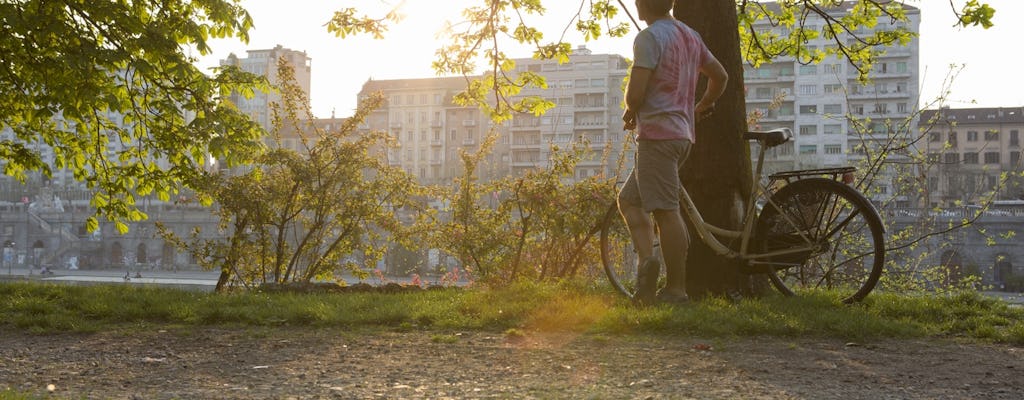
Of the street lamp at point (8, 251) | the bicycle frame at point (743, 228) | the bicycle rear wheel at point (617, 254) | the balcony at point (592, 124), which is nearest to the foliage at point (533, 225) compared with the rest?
the bicycle rear wheel at point (617, 254)

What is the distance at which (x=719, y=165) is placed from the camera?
6.02m

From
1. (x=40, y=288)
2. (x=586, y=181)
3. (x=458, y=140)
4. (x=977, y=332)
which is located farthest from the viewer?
(x=458, y=140)

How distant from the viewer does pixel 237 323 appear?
559 cm

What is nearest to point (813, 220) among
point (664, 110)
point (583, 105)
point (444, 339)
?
point (664, 110)

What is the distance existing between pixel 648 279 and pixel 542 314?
666 mm

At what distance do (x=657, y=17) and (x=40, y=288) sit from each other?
5596mm

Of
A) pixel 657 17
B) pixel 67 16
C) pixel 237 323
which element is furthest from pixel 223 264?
pixel 657 17

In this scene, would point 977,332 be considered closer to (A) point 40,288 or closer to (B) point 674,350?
(B) point 674,350

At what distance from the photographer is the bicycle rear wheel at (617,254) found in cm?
631

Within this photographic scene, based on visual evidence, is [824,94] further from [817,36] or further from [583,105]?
[817,36]

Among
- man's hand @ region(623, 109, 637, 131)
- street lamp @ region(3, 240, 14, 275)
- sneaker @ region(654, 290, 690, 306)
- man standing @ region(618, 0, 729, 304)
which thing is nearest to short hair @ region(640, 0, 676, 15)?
man standing @ region(618, 0, 729, 304)

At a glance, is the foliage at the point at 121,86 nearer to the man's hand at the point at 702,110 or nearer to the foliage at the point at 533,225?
the foliage at the point at 533,225

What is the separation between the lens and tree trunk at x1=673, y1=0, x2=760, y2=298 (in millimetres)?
5938

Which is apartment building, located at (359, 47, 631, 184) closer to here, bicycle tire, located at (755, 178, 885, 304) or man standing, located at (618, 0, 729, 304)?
bicycle tire, located at (755, 178, 885, 304)
